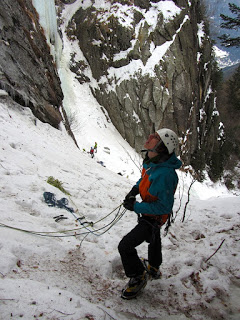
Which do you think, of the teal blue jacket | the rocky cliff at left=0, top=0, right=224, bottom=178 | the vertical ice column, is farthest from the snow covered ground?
the rocky cliff at left=0, top=0, right=224, bottom=178

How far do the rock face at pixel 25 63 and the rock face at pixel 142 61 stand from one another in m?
14.1

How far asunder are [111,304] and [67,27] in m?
31.8

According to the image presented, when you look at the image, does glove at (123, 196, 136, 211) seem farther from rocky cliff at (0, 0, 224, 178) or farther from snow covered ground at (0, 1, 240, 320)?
rocky cliff at (0, 0, 224, 178)

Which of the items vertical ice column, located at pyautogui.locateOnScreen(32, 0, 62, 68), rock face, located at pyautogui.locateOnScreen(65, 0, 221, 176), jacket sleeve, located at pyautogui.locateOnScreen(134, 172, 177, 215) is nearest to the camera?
jacket sleeve, located at pyautogui.locateOnScreen(134, 172, 177, 215)

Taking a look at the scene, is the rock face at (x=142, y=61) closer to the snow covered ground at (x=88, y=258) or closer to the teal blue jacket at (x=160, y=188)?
the snow covered ground at (x=88, y=258)

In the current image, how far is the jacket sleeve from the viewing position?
84.4 inches

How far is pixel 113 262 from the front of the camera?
2785mm

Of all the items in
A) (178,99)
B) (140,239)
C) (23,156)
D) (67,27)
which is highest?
(67,27)

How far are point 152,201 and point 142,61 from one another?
2469 centimetres

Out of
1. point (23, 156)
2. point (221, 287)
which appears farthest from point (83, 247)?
point (23, 156)

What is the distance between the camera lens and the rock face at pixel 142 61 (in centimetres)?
2397

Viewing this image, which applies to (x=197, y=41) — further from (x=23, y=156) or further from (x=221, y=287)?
(x=221, y=287)

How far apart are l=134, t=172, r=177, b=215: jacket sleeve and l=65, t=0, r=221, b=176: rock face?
23.0 meters

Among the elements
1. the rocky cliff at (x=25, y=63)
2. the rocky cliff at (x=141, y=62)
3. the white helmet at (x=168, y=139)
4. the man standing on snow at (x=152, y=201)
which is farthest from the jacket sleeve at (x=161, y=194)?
the rocky cliff at (x=141, y=62)
